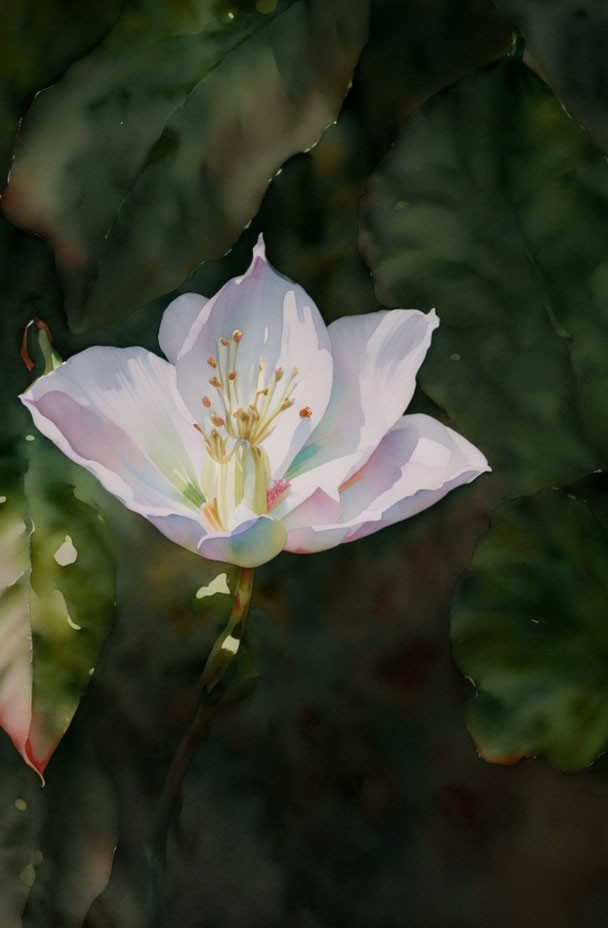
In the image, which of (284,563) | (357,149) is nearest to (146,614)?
(284,563)

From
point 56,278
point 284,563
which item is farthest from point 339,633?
point 56,278

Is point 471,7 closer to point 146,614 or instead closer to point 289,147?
point 289,147

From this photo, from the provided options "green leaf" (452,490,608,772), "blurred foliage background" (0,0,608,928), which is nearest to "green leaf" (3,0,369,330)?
"blurred foliage background" (0,0,608,928)

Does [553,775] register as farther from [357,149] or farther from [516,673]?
[357,149]

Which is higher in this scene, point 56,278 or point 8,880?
point 56,278

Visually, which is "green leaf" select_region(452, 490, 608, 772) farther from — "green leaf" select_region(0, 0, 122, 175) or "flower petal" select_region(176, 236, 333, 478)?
"green leaf" select_region(0, 0, 122, 175)
